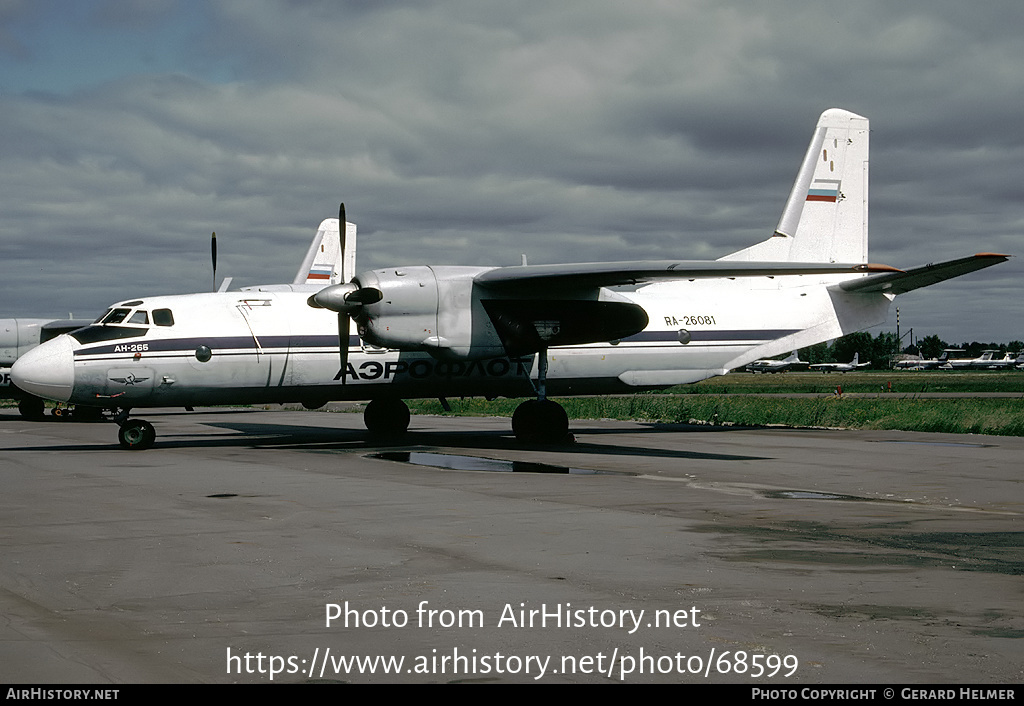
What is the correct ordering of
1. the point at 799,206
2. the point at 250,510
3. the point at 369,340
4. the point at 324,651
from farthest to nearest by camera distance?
1. the point at 799,206
2. the point at 369,340
3. the point at 250,510
4. the point at 324,651

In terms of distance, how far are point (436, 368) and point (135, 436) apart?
7.26 metres

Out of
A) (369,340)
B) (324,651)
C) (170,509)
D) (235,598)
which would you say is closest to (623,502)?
(170,509)

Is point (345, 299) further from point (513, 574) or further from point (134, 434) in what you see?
point (513, 574)

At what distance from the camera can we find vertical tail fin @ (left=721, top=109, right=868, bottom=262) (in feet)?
96.5

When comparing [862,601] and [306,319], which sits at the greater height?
[306,319]

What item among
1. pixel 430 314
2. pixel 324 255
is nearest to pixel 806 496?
pixel 430 314

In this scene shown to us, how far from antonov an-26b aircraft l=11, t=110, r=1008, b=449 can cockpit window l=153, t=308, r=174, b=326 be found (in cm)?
4

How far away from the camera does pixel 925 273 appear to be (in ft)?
79.8

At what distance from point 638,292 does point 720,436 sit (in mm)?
4647

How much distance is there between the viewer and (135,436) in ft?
73.9

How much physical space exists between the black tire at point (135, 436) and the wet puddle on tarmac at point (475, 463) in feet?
18.7

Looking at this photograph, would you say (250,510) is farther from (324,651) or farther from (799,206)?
(799,206)

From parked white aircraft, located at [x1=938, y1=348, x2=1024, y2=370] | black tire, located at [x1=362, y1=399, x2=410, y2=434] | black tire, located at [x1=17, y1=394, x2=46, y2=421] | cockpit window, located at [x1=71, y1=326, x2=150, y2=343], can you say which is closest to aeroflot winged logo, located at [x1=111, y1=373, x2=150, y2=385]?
cockpit window, located at [x1=71, y1=326, x2=150, y2=343]

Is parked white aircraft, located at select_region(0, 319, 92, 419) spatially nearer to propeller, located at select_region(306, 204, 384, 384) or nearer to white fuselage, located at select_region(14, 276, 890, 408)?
white fuselage, located at select_region(14, 276, 890, 408)
